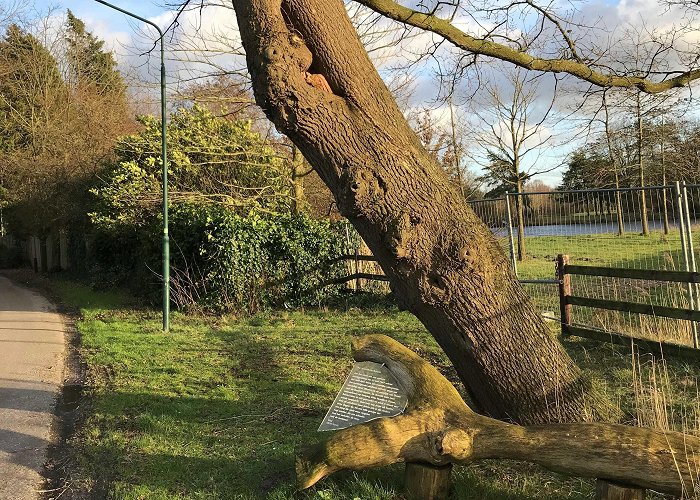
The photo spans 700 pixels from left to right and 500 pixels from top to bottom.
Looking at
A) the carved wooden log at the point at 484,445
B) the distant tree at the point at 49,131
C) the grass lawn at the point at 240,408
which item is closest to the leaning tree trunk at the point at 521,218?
the grass lawn at the point at 240,408

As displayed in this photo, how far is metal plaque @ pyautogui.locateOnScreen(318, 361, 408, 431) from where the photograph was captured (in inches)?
141

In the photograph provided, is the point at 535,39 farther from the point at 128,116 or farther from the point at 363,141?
the point at 128,116

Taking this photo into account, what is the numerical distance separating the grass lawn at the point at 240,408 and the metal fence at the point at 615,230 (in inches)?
37.6

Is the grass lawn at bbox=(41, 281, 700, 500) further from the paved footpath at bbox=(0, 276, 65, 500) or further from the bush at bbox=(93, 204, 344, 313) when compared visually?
the bush at bbox=(93, 204, 344, 313)

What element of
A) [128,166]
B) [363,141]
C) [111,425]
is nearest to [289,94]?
[363,141]

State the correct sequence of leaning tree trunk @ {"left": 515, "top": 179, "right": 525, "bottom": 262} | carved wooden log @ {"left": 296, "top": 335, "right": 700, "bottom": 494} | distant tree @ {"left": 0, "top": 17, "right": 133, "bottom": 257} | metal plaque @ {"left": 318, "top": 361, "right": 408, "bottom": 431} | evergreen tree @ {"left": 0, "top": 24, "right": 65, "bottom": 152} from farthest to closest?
evergreen tree @ {"left": 0, "top": 24, "right": 65, "bottom": 152} → distant tree @ {"left": 0, "top": 17, "right": 133, "bottom": 257} → leaning tree trunk @ {"left": 515, "top": 179, "right": 525, "bottom": 262} → metal plaque @ {"left": 318, "top": 361, "right": 408, "bottom": 431} → carved wooden log @ {"left": 296, "top": 335, "right": 700, "bottom": 494}

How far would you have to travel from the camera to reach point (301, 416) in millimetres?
5441

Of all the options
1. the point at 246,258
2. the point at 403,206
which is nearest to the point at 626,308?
the point at 403,206

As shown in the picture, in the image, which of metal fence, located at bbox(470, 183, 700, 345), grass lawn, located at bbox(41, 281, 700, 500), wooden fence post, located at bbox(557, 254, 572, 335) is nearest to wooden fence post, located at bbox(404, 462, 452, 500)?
grass lawn, located at bbox(41, 281, 700, 500)

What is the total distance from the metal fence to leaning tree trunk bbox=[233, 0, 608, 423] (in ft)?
11.5

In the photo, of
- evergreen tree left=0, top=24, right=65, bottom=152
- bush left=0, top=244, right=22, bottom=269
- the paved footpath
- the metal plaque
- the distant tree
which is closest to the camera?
the metal plaque

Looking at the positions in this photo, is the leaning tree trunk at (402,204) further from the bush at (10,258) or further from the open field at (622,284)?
the bush at (10,258)

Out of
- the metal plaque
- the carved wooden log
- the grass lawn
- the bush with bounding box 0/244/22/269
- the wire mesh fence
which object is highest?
the bush with bounding box 0/244/22/269

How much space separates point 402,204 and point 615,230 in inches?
241
